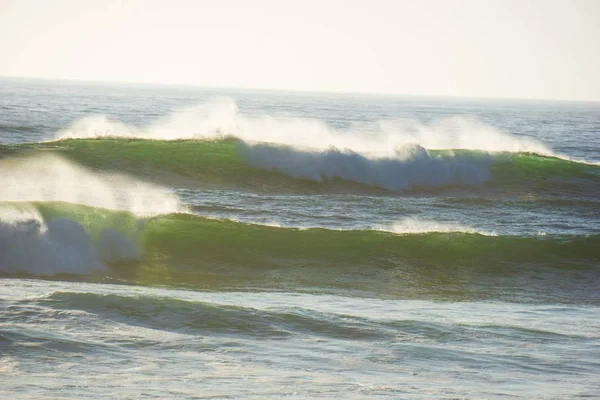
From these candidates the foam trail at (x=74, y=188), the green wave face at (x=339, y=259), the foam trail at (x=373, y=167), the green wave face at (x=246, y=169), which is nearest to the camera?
the green wave face at (x=339, y=259)

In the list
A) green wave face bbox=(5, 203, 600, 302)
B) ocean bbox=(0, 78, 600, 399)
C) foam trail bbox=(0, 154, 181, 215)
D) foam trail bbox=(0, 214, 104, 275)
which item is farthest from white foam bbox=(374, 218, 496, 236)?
foam trail bbox=(0, 214, 104, 275)

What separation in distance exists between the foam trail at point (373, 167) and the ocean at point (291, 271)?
0.07 m

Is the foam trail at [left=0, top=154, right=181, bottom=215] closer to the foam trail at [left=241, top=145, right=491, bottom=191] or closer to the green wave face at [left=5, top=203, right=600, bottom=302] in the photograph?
the green wave face at [left=5, top=203, right=600, bottom=302]

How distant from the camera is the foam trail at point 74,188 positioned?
1801cm

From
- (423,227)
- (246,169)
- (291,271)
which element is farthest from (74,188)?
(291,271)

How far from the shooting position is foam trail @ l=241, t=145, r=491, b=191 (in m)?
26.2

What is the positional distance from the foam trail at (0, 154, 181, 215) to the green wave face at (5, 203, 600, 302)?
1.45m

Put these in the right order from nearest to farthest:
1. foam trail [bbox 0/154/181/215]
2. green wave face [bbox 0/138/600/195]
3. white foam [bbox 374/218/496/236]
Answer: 1. white foam [bbox 374/218/496/236]
2. foam trail [bbox 0/154/181/215]
3. green wave face [bbox 0/138/600/195]

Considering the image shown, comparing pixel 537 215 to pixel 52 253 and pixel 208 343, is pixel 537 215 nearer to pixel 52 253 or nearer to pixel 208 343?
pixel 52 253

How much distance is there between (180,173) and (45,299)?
618 inches

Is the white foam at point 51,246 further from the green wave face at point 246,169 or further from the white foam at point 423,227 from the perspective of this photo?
the green wave face at point 246,169

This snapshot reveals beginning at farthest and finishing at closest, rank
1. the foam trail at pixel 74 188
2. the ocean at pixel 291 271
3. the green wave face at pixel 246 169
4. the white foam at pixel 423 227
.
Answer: the green wave face at pixel 246 169
the foam trail at pixel 74 188
the white foam at pixel 423 227
the ocean at pixel 291 271

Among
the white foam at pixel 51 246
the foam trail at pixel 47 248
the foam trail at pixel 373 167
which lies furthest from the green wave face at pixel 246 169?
the foam trail at pixel 47 248

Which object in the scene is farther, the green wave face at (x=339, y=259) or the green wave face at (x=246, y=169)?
the green wave face at (x=246, y=169)
